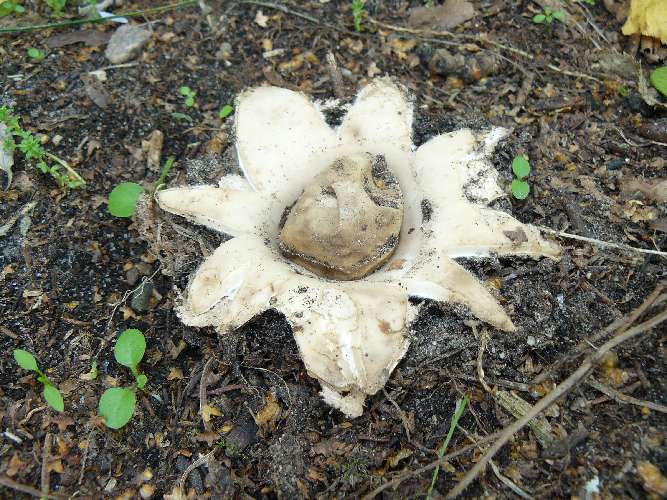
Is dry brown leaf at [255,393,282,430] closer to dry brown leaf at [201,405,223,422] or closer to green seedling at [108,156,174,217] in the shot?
dry brown leaf at [201,405,223,422]

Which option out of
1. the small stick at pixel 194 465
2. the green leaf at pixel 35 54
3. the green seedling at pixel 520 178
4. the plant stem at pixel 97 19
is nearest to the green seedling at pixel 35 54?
the green leaf at pixel 35 54

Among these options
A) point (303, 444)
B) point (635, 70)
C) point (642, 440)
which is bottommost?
point (303, 444)

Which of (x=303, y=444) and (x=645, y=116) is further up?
(x=645, y=116)

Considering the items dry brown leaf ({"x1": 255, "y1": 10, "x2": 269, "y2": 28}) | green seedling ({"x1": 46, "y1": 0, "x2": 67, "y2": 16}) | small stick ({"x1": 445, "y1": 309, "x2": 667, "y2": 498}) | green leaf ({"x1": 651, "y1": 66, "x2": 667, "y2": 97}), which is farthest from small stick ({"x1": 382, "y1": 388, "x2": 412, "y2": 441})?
green seedling ({"x1": 46, "y1": 0, "x2": 67, "y2": 16})

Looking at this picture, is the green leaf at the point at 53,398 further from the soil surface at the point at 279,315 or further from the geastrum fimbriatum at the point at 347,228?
the geastrum fimbriatum at the point at 347,228

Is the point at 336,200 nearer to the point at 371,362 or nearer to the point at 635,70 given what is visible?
the point at 371,362

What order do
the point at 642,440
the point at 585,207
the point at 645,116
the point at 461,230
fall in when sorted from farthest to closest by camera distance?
the point at 645,116 < the point at 585,207 < the point at 461,230 < the point at 642,440

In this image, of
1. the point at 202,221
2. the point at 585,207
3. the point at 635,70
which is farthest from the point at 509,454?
A: the point at 635,70

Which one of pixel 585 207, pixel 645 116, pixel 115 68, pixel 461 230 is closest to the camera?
pixel 461 230

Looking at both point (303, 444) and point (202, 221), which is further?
point (202, 221)
